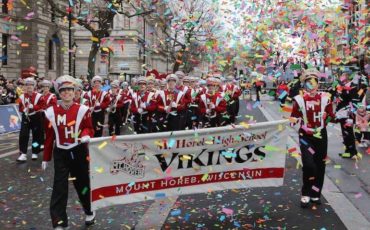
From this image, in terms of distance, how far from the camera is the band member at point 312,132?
679cm

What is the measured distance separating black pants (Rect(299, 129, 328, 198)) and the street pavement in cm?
27

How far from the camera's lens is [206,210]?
6.44 m

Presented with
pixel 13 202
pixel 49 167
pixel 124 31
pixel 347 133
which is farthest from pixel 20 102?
pixel 124 31

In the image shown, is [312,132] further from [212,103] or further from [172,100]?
[172,100]

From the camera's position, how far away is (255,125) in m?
6.38

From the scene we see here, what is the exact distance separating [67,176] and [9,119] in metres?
11.4

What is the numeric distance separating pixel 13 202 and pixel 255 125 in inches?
141

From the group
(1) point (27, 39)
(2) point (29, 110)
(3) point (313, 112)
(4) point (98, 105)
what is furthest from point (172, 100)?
(1) point (27, 39)

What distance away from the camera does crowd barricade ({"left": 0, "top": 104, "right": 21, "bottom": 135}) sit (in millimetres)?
15609

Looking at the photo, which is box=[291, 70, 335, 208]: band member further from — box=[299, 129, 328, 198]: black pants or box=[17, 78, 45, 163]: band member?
box=[17, 78, 45, 163]: band member

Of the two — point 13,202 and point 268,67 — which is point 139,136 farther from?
point 268,67

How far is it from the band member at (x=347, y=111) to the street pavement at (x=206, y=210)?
2.45 meters

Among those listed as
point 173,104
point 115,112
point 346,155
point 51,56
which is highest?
point 51,56

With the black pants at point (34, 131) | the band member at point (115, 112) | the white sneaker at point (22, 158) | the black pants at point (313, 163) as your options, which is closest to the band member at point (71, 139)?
the black pants at point (313, 163)
